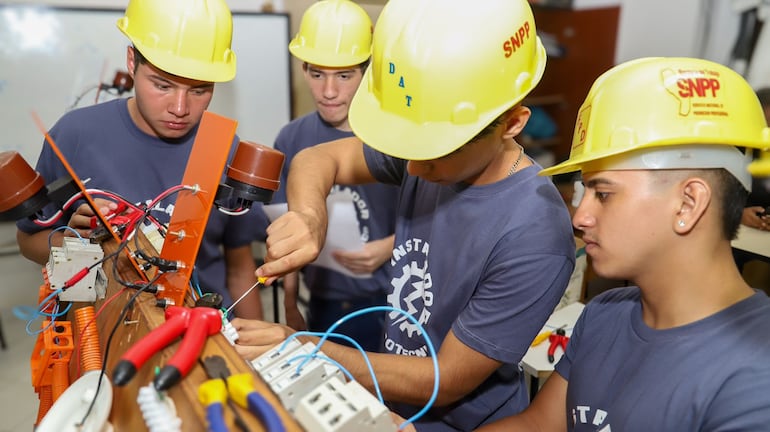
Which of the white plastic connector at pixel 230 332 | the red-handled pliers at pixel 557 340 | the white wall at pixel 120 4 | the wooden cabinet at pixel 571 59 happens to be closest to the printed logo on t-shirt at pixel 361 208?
the red-handled pliers at pixel 557 340

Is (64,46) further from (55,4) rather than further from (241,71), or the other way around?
(241,71)

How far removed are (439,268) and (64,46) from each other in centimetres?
272

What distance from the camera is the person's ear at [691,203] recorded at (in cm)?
76

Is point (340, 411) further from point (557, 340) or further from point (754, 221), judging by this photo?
point (754, 221)

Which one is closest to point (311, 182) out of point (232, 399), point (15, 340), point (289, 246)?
point (289, 246)

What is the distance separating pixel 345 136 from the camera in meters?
1.85

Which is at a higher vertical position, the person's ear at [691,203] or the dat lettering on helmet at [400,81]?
the dat lettering on helmet at [400,81]

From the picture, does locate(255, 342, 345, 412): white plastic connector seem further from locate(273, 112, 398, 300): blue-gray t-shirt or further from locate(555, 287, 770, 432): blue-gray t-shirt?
locate(273, 112, 398, 300): blue-gray t-shirt

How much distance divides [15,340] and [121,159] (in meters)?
2.28

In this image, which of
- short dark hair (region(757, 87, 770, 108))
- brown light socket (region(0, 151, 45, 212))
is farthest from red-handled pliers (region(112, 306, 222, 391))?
Answer: short dark hair (region(757, 87, 770, 108))

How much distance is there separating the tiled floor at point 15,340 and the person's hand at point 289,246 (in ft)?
6.98

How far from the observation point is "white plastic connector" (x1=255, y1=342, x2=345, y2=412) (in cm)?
57

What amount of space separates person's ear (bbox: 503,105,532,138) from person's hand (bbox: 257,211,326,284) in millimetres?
445

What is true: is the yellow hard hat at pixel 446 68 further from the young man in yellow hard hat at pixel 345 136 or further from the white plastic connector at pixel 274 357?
the young man in yellow hard hat at pixel 345 136
